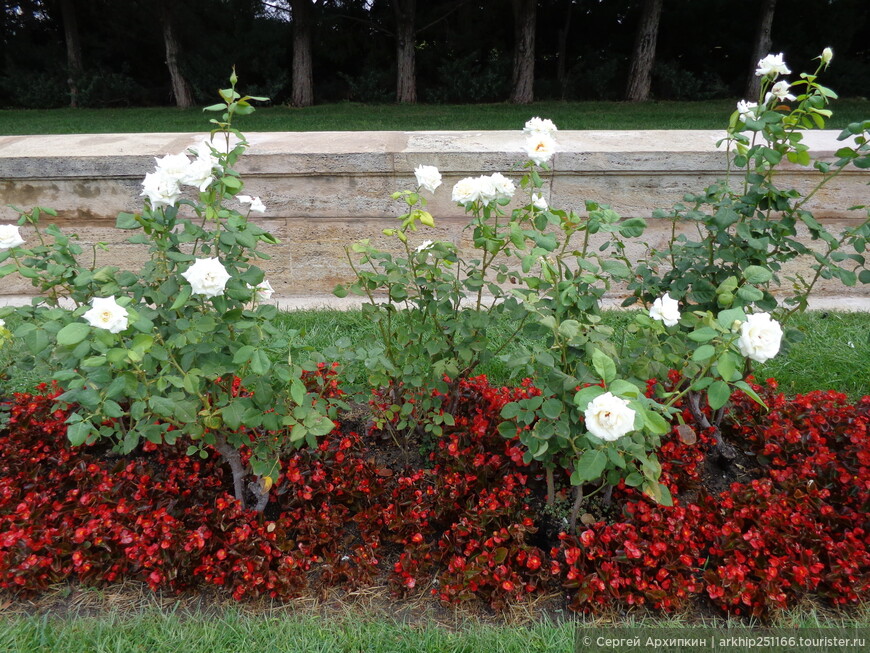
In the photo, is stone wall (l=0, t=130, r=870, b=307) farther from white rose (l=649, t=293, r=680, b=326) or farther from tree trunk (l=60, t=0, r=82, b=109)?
tree trunk (l=60, t=0, r=82, b=109)

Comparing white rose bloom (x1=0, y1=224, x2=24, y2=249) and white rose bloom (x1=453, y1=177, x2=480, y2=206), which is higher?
white rose bloom (x1=453, y1=177, x2=480, y2=206)

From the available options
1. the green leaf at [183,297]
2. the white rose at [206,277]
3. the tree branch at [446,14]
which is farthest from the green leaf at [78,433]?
the tree branch at [446,14]

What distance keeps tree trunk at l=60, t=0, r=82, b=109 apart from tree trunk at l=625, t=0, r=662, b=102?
1311cm

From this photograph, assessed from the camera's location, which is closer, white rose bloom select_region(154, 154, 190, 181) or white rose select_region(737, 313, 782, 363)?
white rose select_region(737, 313, 782, 363)

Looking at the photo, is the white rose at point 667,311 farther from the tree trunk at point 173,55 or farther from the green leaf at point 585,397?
the tree trunk at point 173,55

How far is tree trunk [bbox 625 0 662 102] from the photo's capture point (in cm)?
1395

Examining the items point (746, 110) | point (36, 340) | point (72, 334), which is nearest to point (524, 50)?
point (746, 110)

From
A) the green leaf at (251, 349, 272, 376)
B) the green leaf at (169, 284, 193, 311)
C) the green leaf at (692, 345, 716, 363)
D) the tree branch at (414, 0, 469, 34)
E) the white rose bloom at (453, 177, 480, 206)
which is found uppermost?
the tree branch at (414, 0, 469, 34)

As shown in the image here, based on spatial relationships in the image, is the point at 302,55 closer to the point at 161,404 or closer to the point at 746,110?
the point at 746,110

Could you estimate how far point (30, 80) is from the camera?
15.6 meters

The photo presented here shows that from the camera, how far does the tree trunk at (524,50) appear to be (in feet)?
46.2

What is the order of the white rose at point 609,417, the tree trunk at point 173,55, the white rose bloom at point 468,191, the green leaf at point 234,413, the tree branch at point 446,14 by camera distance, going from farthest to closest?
the tree branch at point 446,14, the tree trunk at point 173,55, the white rose bloom at point 468,191, the green leaf at point 234,413, the white rose at point 609,417

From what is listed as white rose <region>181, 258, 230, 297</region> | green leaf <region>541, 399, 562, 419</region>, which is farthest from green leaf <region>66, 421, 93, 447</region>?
green leaf <region>541, 399, 562, 419</region>

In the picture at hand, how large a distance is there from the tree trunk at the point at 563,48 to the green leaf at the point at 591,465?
1572cm
